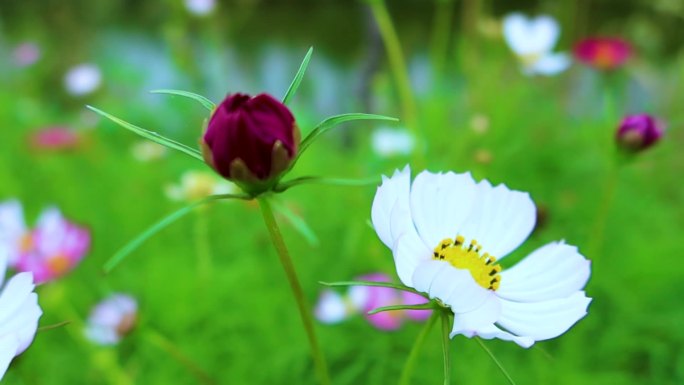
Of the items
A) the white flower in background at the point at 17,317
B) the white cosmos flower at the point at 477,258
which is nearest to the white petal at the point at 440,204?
the white cosmos flower at the point at 477,258

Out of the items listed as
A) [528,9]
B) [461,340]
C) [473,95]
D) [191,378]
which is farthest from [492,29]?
[528,9]

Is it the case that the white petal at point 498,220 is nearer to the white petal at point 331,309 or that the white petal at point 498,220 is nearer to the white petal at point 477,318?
the white petal at point 477,318

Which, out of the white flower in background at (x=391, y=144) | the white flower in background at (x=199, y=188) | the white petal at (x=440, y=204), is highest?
the white petal at (x=440, y=204)

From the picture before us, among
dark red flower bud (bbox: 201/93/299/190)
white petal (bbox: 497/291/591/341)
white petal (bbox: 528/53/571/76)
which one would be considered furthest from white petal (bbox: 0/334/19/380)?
white petal (bbox: 528/53/571/76)

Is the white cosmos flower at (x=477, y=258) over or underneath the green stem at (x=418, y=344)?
over

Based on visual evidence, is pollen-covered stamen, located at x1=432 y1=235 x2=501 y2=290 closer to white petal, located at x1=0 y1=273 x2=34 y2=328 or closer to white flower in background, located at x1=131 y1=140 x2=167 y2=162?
white petal, located at x1=0 y1=273 x2=34 y2=328

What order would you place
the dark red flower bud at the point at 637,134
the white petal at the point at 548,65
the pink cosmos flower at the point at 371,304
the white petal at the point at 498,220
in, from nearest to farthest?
the white petal at the point at 498,220, the dark red flower bud at the point at 637,134, the pink cosmos flower at the point at 371,304, the white petal at the point at 548,65

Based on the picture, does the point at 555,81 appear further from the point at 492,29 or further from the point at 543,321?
the point at 543,321
